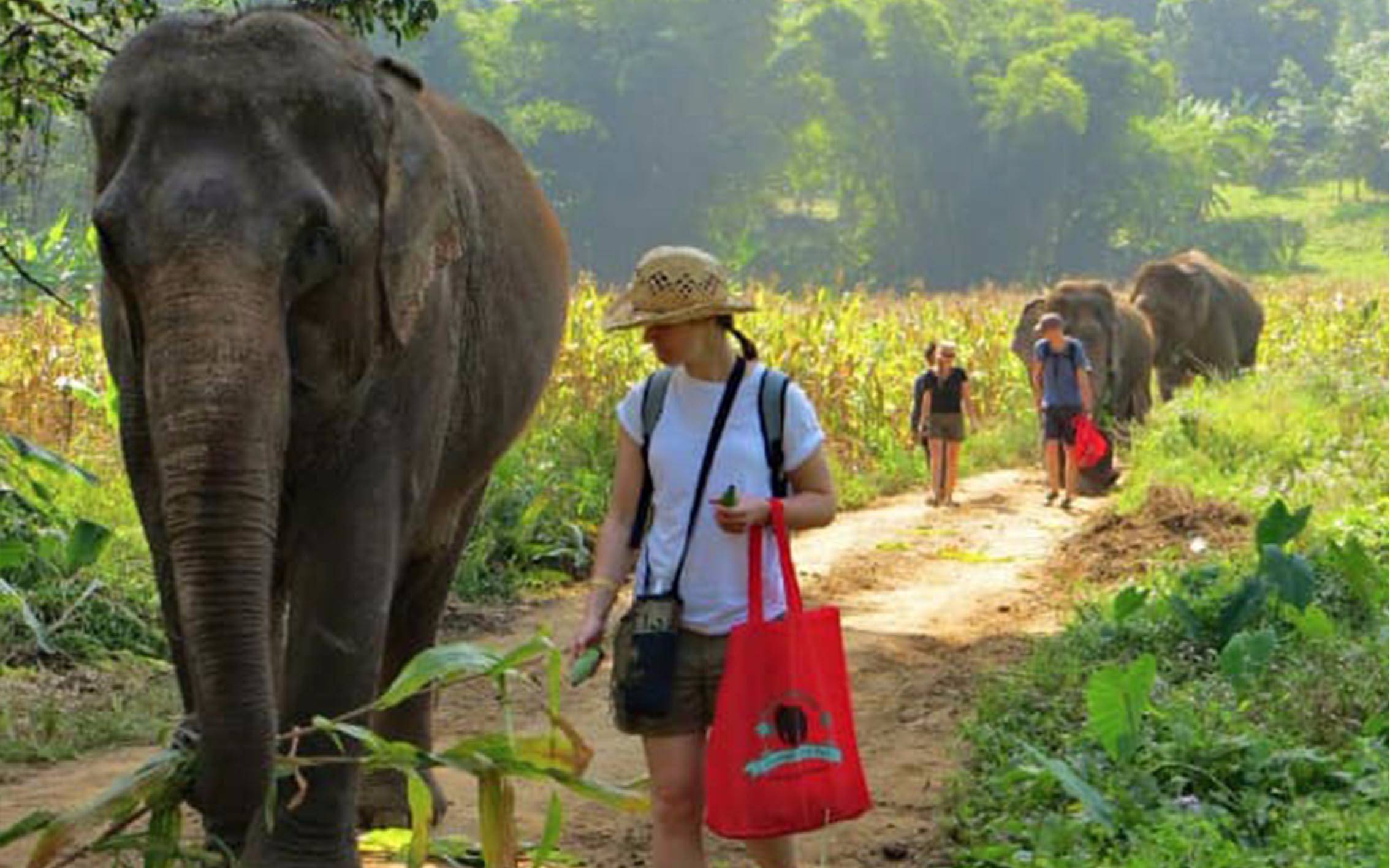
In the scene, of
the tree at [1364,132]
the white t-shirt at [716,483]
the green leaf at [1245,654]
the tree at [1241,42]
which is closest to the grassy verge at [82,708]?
the white t-shirt at [716,483]

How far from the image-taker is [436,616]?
7789mm

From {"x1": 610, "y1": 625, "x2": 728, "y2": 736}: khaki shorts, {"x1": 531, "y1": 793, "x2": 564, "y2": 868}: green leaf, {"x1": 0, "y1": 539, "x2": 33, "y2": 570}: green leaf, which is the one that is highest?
{"x1": 0, "y1": 539, "x2": 33, "y2": 570}: green leaf

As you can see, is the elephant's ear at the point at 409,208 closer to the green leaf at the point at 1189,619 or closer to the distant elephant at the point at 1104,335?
the green leaf at the point at 1189,619

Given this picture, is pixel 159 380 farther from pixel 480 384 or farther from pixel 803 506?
pixel 480 384

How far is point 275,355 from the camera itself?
4879 millimetres

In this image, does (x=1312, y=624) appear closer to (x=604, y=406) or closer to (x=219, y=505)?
Result: (x=219, y=505)

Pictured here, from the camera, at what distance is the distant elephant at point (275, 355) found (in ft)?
15.4

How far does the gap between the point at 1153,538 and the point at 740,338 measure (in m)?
8.44

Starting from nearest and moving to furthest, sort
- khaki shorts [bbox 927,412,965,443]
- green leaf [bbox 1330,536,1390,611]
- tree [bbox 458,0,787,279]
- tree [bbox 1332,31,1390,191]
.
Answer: green leaf [bbox 1330,536,1390,611] < khaki shorts [bbox 927,412,965,443] < tree [bbox 458,0,787,279] < tree [bbox 1332,31,1390,191]

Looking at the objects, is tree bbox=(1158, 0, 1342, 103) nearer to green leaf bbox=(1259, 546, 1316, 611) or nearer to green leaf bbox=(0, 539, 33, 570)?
green leaf bbox=(1259, 546, 1316, 611)

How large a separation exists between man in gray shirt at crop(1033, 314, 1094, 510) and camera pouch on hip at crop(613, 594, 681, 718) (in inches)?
477

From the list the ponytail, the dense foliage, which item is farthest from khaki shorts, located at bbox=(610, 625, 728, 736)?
the dense foliage

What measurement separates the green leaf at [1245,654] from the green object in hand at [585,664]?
10.1 ft

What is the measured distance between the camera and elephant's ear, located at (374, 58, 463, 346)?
5.55 metres
